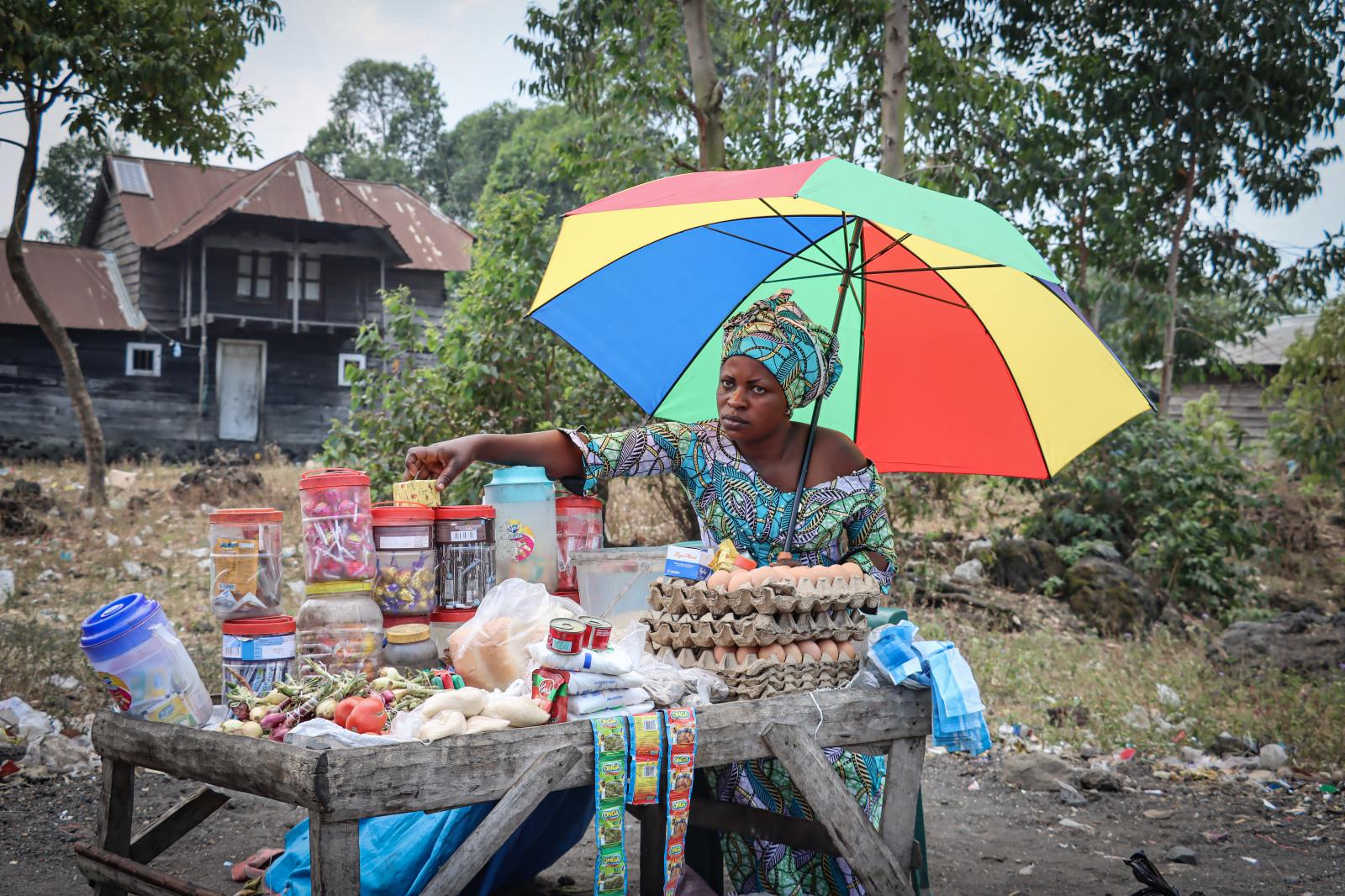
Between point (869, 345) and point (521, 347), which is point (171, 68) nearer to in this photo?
point (521, 347)

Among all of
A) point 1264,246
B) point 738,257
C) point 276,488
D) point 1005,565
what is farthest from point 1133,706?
point 276,488

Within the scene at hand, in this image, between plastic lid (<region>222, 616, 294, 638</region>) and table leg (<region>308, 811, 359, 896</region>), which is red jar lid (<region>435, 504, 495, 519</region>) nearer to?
plastic lid (<region>222, 616, 294, 638</region>)

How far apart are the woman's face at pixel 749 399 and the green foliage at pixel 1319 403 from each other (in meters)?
11.3

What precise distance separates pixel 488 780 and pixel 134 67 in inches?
372

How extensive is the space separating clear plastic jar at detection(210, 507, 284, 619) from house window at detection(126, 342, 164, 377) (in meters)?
19.9


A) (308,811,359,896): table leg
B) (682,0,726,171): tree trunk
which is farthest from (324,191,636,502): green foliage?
(308,811,359,896): table leg

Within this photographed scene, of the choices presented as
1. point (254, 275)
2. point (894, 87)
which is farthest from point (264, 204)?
point (894, 87)

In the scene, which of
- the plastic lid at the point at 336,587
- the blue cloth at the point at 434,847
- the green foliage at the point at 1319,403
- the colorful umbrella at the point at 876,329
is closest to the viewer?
the plastic lid at the point at 336,587

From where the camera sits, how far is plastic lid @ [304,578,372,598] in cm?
240

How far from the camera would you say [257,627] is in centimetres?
231

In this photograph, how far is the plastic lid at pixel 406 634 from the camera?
8.21 feet

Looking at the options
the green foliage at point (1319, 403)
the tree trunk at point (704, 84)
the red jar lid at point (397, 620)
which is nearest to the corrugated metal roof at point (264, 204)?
the tree trunk at point (704, 84)

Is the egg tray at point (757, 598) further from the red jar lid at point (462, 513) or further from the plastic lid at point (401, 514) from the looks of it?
the plastic lid at point (401, 514)

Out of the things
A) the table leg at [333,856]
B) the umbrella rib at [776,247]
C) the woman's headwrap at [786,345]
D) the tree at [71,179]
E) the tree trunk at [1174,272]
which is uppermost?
the tree at [71,179]
